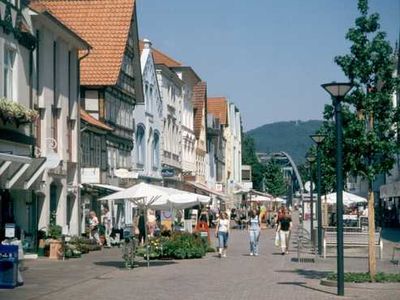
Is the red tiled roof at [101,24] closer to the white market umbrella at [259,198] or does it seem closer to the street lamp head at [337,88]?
the street lamp head at [337,88]

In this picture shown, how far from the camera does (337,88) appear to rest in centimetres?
1712

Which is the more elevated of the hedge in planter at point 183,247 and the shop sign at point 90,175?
the shop sign at point 90,175

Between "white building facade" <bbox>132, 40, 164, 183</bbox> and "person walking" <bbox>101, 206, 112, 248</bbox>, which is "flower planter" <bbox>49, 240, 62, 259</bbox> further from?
"white building facade" <bbox>132, 40, 164, 183</bbox>

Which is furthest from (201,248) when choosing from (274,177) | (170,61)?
(274,177)

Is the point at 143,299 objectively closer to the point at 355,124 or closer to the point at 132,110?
the point at 355,124

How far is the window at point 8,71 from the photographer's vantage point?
26.9 meters

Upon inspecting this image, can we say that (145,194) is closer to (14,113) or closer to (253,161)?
(14,113)

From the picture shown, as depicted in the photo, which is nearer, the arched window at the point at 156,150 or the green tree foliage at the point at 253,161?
the arched window at the point at 156,150

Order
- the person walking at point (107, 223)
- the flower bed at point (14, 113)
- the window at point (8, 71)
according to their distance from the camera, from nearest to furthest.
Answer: the flower bed at point (14, 113) → the window at point (8, 71) → the person walking at point (107, 223)

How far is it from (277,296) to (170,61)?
5530cm

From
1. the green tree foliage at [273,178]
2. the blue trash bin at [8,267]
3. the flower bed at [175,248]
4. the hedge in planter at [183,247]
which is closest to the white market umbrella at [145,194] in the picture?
the flower bed at [175,248]

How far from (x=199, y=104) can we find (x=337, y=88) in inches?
2436

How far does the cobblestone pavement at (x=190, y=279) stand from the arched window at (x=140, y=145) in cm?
2244

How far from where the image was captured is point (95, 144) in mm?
40906
